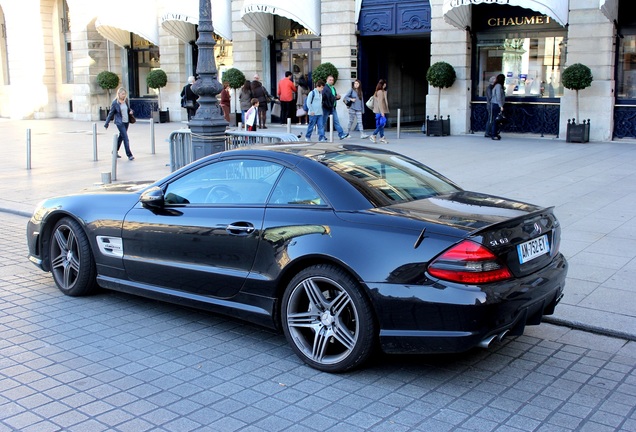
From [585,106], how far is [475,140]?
10.4 feet

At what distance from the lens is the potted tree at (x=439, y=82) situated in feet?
72.3

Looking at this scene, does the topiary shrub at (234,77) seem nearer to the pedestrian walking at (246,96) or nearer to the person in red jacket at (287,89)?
the person in red jacket at (287,89)

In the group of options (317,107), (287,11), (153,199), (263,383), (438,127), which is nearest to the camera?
(263,383)

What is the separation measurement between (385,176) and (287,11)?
20.4 metres

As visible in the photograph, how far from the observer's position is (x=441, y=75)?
72.1 feet

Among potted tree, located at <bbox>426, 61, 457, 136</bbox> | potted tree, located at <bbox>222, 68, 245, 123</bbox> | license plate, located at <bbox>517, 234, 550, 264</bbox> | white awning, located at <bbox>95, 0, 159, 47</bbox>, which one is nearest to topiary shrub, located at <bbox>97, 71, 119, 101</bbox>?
white awning, located at <bbox>95, 0, 159, 47</bbox>

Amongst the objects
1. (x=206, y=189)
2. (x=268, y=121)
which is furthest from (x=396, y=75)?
(x=206, y=189)

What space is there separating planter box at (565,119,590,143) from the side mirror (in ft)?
53.8

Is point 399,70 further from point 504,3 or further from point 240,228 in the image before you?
point 240,228

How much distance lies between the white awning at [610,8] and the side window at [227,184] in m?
16.0

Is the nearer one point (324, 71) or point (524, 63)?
point (524, 63)

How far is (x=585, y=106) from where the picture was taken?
20.3 metres

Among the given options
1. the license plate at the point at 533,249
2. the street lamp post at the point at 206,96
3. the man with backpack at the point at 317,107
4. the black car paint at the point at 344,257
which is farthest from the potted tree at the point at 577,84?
the license plate at the point at 533,249

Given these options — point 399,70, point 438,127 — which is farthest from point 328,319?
point 399,70
